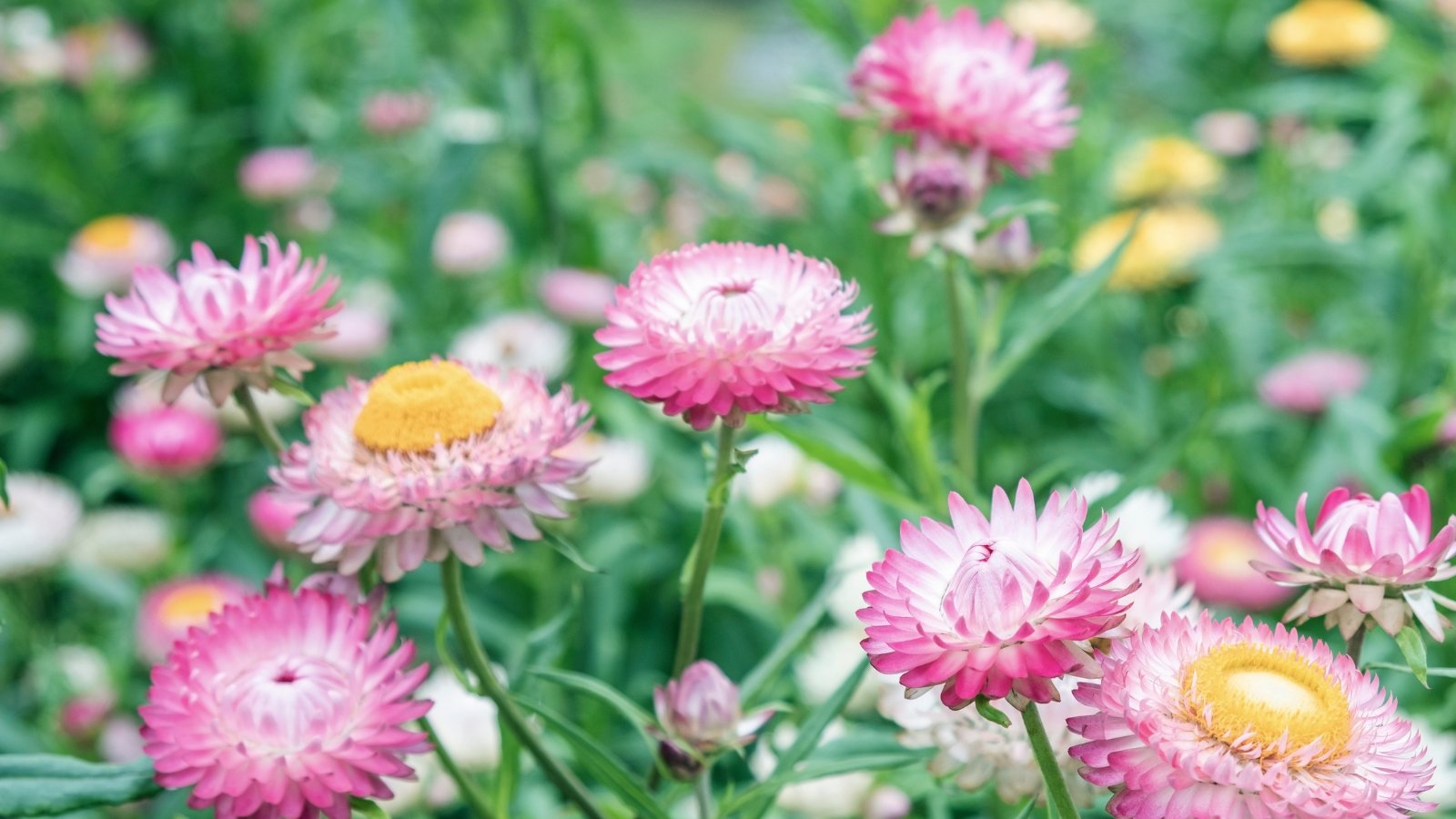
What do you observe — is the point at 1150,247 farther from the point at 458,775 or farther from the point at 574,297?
the point at 458,775

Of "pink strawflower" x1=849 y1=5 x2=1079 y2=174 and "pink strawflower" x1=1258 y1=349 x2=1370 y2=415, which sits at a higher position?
"pink strawflower" x1=1258 y1=349 x2=1370 y2=415

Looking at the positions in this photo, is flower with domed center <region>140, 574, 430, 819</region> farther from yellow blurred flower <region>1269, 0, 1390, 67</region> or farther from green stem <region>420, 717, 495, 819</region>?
yellow blurred flower <region>1269, 0, 1390, 67</region>

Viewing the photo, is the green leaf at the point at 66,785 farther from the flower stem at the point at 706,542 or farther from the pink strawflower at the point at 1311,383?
the pink strawflower at the point at 1311,383

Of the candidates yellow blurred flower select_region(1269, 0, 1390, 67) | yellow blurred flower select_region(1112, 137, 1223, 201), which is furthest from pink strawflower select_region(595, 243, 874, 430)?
yellow blurred flower select_region(1269, 0, 1390, 67)

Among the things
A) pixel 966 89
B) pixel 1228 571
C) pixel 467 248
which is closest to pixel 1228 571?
pixel 1228 571

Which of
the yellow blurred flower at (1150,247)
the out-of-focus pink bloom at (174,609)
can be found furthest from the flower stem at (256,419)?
the yellow blurred flower at (1150,247)

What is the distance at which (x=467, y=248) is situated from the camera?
248 cm

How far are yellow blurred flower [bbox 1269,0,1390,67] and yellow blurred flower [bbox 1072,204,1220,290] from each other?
58cm

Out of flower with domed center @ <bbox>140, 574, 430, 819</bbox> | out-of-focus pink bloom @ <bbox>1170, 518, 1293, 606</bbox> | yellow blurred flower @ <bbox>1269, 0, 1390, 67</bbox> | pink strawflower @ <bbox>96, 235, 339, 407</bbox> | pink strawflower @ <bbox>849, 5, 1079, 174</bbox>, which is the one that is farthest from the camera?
yellow blurred flower @ <bbox>1269, 0, 1390, 67</bbox>

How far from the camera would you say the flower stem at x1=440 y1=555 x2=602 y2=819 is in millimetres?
847

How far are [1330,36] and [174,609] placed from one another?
2.49 meters

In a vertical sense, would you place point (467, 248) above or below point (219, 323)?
above

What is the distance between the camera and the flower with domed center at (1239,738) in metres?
0.65

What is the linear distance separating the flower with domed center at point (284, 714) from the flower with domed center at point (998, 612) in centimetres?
30
